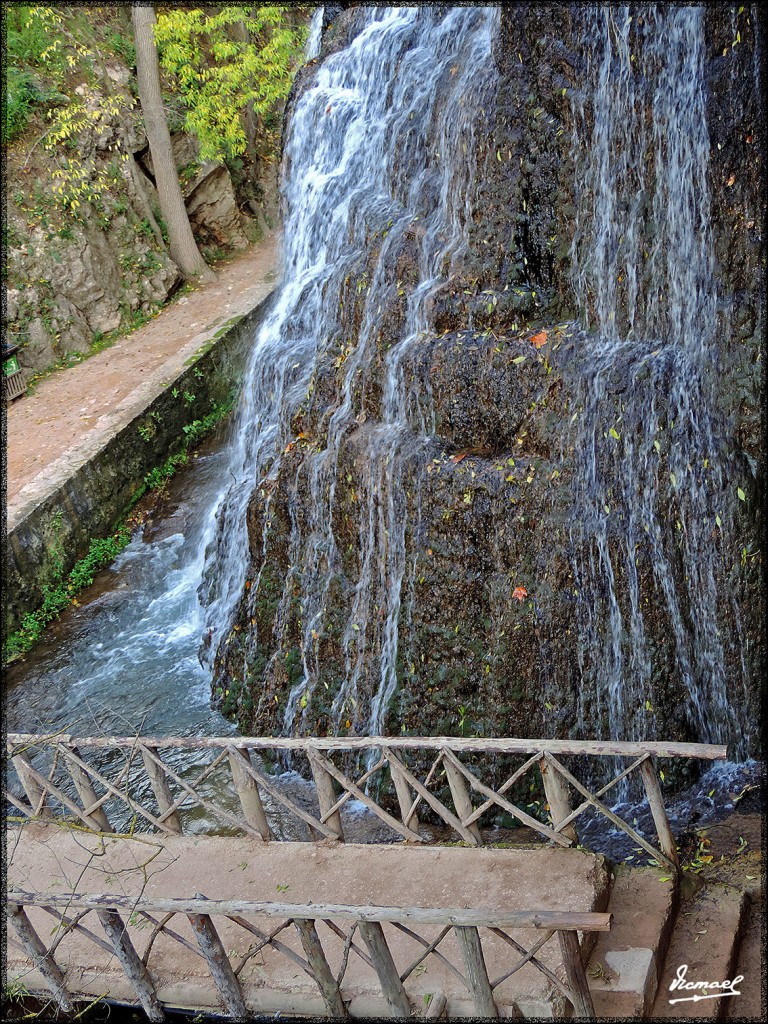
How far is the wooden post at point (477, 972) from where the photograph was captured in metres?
3.83

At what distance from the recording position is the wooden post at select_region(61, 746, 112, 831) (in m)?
5.58

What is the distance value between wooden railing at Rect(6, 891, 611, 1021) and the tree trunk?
13509 mm

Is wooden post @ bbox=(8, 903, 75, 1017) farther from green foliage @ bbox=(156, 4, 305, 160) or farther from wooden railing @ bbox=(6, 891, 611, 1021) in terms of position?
green foliage @ bbox=(156, 4, 305, 160)

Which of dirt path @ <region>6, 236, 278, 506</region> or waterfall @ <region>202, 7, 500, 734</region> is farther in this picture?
dirt path @ <region>6, 236, 278, 506</region>

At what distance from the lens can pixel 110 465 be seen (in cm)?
1150

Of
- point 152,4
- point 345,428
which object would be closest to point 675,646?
point 345,428

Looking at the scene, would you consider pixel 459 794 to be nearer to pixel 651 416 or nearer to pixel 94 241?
pixel 651 416

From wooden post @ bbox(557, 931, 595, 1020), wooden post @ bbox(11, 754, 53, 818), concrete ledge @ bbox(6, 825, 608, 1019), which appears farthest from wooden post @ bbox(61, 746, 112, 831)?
wooden post @ bbox(557, 931, 595, 1020)

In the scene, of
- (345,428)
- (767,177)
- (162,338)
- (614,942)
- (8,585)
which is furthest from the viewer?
(162,338)

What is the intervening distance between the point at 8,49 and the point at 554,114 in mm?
11837

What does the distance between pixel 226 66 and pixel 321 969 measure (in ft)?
50.7

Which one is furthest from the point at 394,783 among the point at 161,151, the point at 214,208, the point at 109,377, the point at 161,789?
the point at 214,208

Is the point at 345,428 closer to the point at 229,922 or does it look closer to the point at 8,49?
the point at 229,922

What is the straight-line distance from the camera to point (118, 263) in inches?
606
